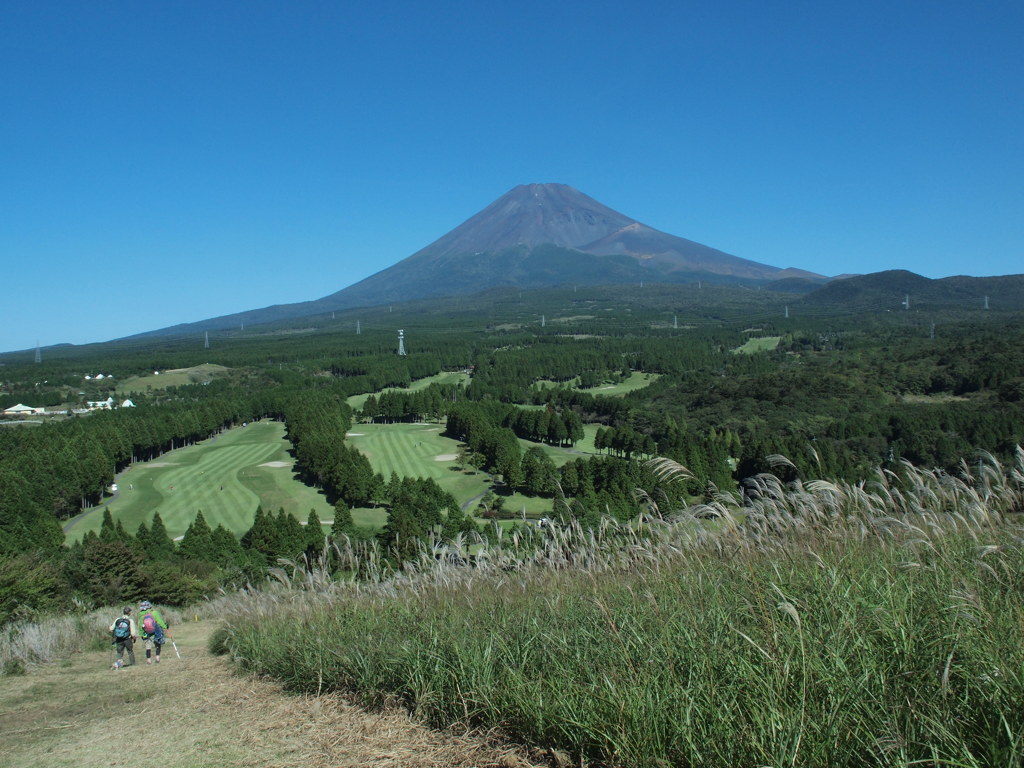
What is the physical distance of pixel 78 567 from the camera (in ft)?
66.1

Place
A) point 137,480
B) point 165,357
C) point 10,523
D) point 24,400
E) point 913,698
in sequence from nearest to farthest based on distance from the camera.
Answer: point 913,698 → point 10,523 → point 137,480 → point 24,400 → point 165,357

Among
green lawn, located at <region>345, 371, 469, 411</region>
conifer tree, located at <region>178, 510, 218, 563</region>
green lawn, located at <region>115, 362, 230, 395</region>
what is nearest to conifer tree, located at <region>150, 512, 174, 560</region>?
conifer tree, located at <region>178, 510, 218, 563</region>

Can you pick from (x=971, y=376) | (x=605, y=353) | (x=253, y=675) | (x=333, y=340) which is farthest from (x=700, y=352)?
(x=253, y=675)

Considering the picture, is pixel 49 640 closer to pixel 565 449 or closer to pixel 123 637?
pixel 123 637

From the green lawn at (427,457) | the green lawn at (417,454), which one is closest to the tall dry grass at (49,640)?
the green lawn at (427,457)

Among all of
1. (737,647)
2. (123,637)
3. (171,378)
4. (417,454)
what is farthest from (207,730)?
(171,378)

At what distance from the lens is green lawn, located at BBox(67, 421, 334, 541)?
39094mm

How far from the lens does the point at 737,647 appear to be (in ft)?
11.2

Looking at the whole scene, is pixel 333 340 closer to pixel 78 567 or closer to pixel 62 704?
pixel 78 567

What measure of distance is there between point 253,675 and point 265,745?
7.70 ft

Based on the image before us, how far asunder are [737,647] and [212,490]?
4615 centimetres

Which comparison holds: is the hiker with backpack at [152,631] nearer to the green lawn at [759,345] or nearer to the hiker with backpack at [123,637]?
the hiker with backpack at [123,637]

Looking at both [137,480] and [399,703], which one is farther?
[137,480]

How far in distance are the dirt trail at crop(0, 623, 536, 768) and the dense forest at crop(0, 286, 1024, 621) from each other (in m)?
2.68
